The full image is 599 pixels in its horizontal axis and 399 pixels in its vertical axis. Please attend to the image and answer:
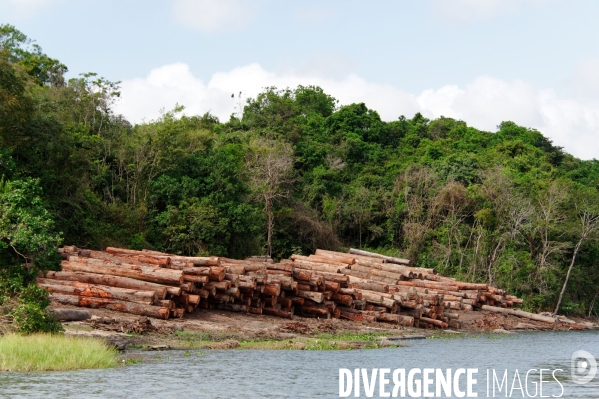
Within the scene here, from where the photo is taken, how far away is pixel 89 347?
606 inches

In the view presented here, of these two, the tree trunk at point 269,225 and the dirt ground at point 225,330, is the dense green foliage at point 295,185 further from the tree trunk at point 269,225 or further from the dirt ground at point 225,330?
the dirt ground at point 225,330

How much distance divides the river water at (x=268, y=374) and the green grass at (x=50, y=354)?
340 mm

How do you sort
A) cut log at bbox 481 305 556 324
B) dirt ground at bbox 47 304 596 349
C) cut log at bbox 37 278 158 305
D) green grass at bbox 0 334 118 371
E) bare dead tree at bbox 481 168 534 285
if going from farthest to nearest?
bare dead tree at bbox 481 168 534 285 < cut log at bbox 481 305 556 324 < cut log at bbox 37 278 158 305 < dirt ground at bbox 47 304 596 349 < green grass at bbox 0 334 118 371

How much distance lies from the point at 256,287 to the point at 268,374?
10.7 metres

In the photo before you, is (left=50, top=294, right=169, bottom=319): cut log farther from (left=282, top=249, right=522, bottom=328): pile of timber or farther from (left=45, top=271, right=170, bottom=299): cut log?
(left=282, top=249, right=522, bottom=328): pile of timber

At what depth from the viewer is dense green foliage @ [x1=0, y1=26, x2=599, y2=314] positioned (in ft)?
110

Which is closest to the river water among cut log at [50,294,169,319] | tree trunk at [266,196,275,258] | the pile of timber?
cut log at [50,294,169,319]

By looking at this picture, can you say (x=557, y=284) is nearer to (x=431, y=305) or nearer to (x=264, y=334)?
(x=431, y=305)

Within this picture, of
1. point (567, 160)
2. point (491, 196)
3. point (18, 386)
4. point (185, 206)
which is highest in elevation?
point (567, 160)

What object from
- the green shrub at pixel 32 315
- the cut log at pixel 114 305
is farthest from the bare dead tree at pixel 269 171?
the green shrub at pixel 32 315

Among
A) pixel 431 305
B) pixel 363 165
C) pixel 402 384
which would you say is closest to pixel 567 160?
pixel 363 165

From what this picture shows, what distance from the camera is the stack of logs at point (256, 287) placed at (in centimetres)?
2275

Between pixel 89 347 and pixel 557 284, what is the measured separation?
35.2m

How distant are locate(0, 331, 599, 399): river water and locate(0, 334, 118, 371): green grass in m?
0.34
